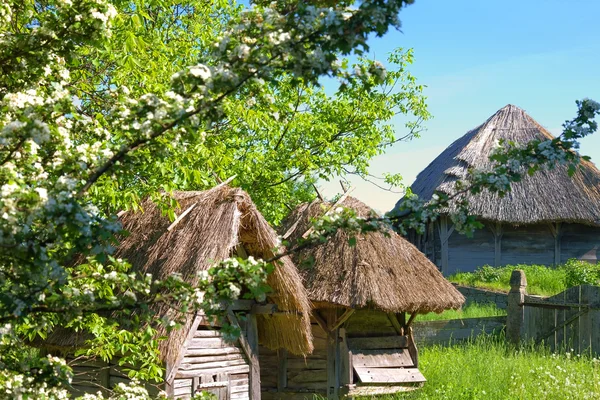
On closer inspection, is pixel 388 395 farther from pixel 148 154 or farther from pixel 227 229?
pixel 148 154

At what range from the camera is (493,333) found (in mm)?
15258

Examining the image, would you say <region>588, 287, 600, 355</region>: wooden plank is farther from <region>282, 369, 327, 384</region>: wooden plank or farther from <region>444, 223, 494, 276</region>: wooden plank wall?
<region>444, 223, 494, 276</region>: wooden plank wall

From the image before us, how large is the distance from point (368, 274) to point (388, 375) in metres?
1.60

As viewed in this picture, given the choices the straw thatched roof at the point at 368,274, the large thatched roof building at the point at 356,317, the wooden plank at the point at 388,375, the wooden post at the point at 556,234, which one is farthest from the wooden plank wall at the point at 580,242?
the wooden plank at the point at 388,375

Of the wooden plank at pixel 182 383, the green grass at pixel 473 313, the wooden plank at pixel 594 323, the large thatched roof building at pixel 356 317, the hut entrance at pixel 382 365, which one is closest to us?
the wooden plank at pixel 182 383

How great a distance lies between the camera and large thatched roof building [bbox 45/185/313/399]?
801 cm

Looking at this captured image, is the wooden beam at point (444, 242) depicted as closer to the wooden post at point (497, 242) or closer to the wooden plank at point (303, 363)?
the wooden post at point (497, 242)

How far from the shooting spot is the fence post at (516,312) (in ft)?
47.5

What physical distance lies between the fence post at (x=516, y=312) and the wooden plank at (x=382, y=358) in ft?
12.6

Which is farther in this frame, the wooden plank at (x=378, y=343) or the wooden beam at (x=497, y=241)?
the wooden beam at (x=497, y=241)

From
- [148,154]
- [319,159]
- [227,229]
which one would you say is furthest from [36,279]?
[319,159]

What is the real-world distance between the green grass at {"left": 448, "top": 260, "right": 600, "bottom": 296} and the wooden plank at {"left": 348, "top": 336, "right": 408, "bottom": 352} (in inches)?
348

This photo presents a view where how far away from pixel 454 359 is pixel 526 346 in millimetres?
2258

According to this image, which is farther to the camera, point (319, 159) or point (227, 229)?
point (319, 159)
